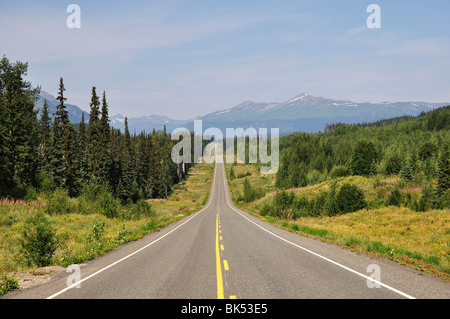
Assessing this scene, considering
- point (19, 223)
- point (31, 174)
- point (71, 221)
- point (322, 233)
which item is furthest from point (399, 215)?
point (31, 174)

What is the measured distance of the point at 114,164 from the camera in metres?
59.4

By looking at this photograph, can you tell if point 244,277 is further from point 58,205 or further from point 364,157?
point 364,157

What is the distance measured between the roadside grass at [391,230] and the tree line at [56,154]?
1230 inches

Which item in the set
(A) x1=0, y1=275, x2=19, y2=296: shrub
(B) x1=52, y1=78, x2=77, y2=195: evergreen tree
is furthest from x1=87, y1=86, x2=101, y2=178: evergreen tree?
(A) x1=0, y1=275, x2=19, y2=296: shrub

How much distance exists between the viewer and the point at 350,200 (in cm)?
4009

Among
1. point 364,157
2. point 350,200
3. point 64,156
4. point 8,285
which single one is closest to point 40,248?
point 8,285

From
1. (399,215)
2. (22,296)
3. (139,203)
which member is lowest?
(399,215)

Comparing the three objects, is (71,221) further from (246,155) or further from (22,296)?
(246,155)

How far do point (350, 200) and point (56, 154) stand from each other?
47687 millimetres

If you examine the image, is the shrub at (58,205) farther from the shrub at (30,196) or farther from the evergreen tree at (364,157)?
the evergreen tree at (364,157)

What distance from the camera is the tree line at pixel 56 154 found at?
33938mm

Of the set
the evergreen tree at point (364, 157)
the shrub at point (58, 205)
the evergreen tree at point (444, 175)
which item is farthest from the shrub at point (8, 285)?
the evergreen tree at point (364, 157)

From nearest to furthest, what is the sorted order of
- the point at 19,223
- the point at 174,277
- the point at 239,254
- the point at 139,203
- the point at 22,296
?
the point at 22,296
the point at 174,277
the point at 239,254
the point at 19,223
the point at 139,203
